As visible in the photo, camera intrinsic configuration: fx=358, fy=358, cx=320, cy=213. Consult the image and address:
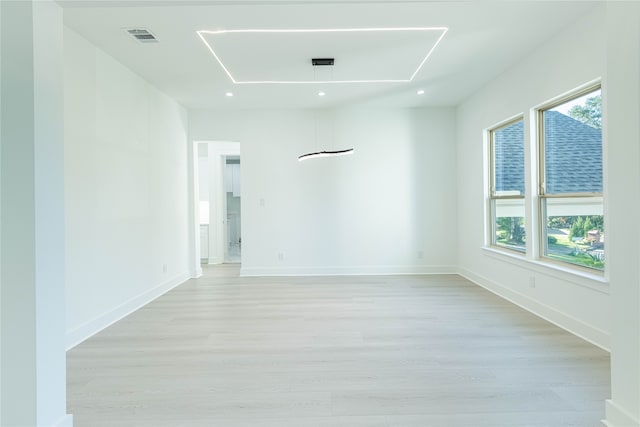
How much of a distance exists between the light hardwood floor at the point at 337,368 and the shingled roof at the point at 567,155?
1.46 meters

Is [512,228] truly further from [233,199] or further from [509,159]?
[233,199]

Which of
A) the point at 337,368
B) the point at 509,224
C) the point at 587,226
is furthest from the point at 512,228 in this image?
the point at 337,368

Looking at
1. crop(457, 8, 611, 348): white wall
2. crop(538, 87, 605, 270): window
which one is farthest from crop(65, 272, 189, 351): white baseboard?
crop(538, 87, 605, 270): window

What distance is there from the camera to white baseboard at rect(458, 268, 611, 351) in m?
3.09

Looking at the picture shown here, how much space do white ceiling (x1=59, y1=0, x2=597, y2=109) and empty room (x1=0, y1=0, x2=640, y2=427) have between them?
0.11 ft

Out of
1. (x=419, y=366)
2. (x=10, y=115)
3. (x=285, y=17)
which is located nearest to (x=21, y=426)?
(x=10, y=115)

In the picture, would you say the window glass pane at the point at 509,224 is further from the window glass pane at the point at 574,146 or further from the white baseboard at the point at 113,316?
the white baseboard at the point at 113,316

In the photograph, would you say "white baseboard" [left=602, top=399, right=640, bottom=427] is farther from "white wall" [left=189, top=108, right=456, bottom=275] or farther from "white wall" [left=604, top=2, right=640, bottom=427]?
"white wall" [left=189, top=108, right=456, bottom=275]

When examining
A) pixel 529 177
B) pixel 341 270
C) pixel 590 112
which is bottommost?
pixel 341 270

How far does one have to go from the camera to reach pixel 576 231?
11.8 ft

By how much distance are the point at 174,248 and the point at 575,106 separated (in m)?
5.60

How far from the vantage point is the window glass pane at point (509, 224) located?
15.2ft

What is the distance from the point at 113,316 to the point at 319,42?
371 cm

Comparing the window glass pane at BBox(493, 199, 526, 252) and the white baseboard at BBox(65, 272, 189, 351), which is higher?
the window glass pane at BBox(493, 199, 526, 252)
